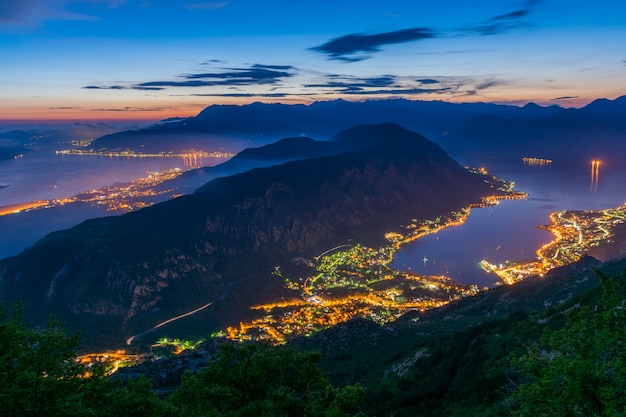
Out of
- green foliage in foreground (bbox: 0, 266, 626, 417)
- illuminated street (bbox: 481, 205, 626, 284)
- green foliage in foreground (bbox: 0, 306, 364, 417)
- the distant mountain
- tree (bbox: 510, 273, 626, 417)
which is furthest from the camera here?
illuminated street (bbox: 481, 205, 626, 284)

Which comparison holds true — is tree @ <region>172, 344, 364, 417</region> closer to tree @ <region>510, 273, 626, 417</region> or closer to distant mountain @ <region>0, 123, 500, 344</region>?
tree @ <region>510, 273, 626, 417</region>

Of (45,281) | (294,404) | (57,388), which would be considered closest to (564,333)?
(294,404)

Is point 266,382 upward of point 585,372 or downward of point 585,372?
downward

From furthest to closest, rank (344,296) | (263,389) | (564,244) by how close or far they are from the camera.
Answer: (564,244) → (344,296) → (263,389)

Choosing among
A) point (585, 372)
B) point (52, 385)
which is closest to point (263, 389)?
point (52, 385)

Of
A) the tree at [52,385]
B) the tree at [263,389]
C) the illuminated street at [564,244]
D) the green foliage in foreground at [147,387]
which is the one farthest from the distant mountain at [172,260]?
the tree at [52,385]

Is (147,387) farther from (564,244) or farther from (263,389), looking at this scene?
(564,244)

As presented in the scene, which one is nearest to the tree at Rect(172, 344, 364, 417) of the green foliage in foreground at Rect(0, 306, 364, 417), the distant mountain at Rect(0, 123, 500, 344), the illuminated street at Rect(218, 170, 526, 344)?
the green foliage in foreground at Rect(0, 306, 364, 417)
